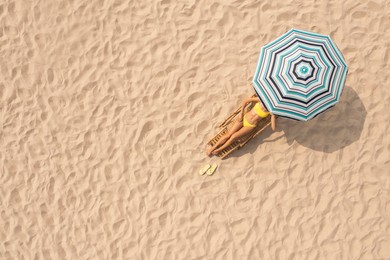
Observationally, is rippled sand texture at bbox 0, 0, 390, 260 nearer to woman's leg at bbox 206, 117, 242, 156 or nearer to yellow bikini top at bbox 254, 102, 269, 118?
woman's leg at bbox 206, 117, 242, 156

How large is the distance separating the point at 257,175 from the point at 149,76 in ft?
7.13

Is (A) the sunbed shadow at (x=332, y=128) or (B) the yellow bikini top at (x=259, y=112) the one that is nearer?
(B) the yellow bikini top at (x=259, y=112)

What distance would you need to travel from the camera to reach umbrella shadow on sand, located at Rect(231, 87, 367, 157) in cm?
607

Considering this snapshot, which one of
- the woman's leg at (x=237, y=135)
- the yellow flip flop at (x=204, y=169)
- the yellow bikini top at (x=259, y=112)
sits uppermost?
the yellow bikini top at (x=259, y=112)

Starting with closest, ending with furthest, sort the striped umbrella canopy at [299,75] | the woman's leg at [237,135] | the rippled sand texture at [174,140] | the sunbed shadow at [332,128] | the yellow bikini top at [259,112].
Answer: the striped umbrella canopy at [299,75] < the yellow bikini top at [259,112] < the woman's leg at [237,135] < the rippled sand texture at [174,140] < the sunbed shadow at [332,128]

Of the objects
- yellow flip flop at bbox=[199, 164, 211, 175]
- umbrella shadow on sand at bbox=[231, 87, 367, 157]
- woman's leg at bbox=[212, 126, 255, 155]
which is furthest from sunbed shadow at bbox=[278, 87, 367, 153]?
yellow flip flop at bbox=[199, 164, 211, 175]

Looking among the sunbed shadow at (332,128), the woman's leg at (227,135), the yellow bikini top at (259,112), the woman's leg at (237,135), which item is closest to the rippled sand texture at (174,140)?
the sunbed shadow at (332,128)

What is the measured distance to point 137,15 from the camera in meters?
6.58

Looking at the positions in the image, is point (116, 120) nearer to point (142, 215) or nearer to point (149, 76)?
point (149, 76)

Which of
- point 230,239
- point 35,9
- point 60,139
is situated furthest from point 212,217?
point 35,9

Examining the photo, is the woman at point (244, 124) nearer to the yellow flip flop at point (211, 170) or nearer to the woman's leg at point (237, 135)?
the woman's leg at point (237, 135)

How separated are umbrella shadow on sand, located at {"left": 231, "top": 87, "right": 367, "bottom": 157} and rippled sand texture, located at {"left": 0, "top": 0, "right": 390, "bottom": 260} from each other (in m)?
0.02

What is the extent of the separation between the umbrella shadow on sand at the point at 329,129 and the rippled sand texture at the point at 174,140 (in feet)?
0.05

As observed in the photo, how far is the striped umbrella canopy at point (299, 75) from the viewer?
4.89 m
